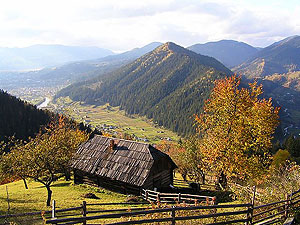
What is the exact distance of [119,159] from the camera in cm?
3538

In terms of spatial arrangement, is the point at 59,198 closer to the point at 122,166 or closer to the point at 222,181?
the point at 122,166

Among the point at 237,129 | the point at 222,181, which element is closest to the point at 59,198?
the point at 222,181

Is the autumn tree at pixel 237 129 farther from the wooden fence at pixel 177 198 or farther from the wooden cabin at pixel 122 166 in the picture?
the wooden cabin at pixel 122 166

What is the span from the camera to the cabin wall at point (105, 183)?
33.2 metres

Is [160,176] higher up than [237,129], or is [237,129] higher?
[237,129]

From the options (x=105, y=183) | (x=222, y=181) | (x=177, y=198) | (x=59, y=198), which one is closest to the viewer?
(x=177, y=198)

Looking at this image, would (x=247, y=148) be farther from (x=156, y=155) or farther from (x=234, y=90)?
(x=156, y=155)

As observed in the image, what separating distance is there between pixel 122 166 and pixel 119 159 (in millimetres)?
1493

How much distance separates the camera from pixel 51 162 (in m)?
26.1

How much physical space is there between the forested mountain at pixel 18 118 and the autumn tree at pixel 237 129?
377 feet

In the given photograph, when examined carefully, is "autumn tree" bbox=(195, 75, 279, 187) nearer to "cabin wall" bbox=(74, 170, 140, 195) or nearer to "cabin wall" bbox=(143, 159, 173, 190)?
"cabin wall" bbox=(143, 159, 173, 190)

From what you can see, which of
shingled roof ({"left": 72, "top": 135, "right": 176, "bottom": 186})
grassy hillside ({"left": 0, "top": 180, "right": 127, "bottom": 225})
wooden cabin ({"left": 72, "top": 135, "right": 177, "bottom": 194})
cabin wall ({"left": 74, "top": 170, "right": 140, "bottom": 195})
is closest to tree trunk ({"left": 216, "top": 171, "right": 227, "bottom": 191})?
wooden cabin ({"left": 72, "top": 135, "right": 177, "bottom": 194})

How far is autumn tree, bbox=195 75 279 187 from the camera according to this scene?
26.6 metres

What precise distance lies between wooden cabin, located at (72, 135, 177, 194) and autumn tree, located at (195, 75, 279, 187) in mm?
8400
